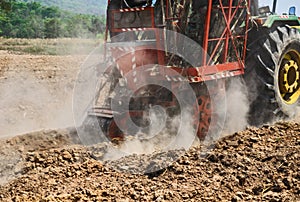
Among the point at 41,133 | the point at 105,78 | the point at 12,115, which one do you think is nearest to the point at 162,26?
the point at 105,78

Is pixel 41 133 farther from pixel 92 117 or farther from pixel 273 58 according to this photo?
pixel 273 58

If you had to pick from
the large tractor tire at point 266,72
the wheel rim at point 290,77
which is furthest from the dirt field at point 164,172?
the wheel rim at point 290,77

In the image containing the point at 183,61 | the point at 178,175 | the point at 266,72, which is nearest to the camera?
the point at 178,175

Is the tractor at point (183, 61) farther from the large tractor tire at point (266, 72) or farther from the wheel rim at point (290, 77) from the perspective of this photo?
the wheel rim at point (290, 77)

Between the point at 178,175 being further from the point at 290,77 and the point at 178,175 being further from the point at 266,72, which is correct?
the point at 290,77

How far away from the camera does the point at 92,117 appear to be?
6.11 metres

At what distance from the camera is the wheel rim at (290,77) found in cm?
687

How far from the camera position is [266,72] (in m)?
6.43

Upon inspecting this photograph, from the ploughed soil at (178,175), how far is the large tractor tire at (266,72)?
1.28m

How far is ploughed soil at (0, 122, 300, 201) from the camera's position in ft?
12.6

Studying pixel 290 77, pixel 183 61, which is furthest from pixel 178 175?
pixel 290 77

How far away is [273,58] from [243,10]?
2.75ft

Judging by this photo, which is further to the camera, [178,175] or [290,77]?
[290,77]

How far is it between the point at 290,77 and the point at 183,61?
218 cm
